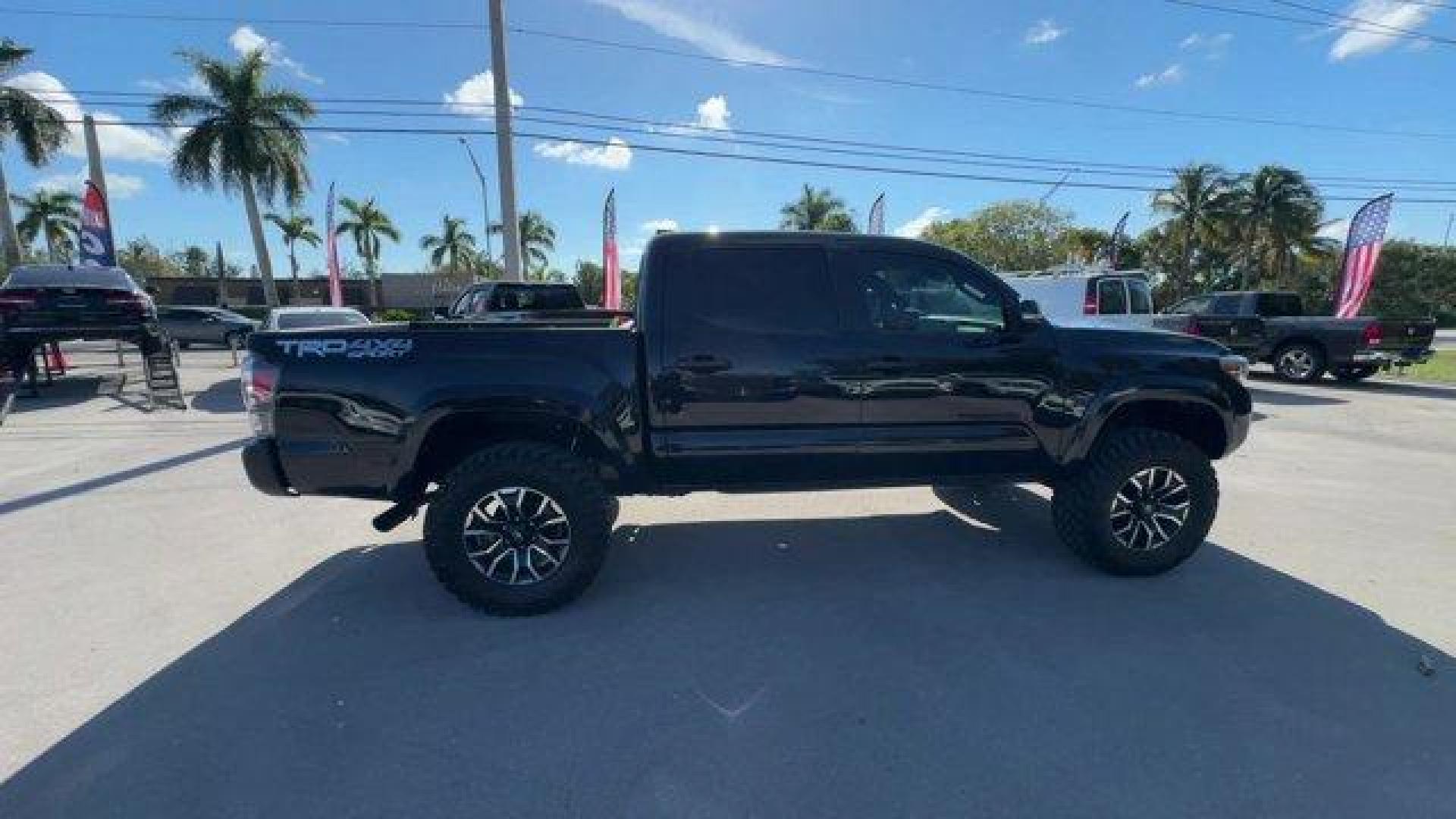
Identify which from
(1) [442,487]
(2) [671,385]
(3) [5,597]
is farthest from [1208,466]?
(3) [5,597]

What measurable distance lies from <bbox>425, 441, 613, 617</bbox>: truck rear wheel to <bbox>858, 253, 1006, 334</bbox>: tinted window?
6.13ft

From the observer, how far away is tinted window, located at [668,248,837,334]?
3832mm

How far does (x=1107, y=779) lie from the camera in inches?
96.7

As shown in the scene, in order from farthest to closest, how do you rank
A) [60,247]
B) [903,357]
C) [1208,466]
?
[60,247]
[1208,466]
[903,357]

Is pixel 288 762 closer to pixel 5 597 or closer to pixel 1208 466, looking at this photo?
pixel 5 597

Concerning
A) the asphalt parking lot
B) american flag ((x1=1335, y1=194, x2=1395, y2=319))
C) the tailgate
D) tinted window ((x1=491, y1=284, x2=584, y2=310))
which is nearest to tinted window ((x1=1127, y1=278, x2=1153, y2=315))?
the tailgate

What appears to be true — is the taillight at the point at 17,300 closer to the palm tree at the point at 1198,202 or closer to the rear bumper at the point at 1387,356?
the rear bumper at the point at 1387,356

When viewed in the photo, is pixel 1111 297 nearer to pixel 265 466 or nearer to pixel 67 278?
pixel 265 466

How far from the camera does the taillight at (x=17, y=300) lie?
10.3 metres

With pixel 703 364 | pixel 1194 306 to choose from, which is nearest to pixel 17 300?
pixel 703 364

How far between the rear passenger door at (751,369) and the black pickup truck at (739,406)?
0.01 meters

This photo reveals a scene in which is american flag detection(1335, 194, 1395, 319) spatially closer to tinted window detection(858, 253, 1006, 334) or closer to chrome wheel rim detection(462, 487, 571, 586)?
tinted window detection(858, 253, 1006, 334)

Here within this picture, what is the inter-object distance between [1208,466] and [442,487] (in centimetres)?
438

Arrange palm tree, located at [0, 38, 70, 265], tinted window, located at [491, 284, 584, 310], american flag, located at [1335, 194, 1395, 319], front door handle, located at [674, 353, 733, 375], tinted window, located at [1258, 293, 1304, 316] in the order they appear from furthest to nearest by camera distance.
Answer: palm tree, located at [0, 38, 70, 265] < american flag, located at [1335, 194, 1395, 319] < tinted window, located at [1258, 293, 1304, 316] < tinted window, located at [491, 284, 584, 310] < front door handle, located at [674, 353, 733, 375]
